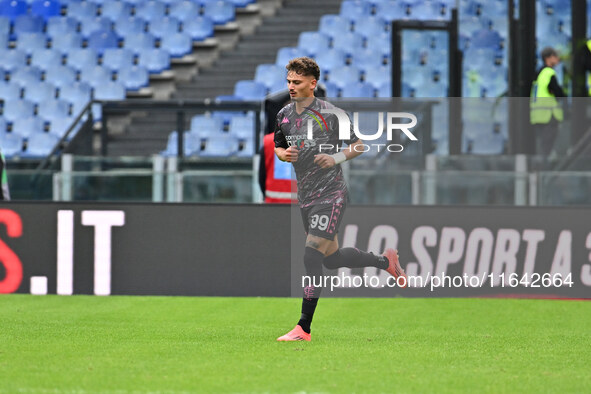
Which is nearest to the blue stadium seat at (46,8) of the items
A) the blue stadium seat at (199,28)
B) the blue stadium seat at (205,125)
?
the blue stadium seat at (199,28)

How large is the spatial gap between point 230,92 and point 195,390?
12984 mm

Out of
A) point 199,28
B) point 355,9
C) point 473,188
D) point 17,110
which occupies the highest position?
point 355,9

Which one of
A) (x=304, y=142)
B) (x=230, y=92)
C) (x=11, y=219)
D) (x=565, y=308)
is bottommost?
(x=565, y=308)

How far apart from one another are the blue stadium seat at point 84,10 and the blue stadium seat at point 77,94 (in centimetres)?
227

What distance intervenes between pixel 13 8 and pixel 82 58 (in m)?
2.54

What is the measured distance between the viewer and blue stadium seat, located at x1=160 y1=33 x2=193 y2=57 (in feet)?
59.9

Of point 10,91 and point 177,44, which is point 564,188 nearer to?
point 177,44

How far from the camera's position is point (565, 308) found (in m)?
8.98

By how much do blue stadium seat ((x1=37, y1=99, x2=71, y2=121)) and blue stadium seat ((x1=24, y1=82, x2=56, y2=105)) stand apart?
1.28 ft

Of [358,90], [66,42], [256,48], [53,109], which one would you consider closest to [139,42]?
[66,42]

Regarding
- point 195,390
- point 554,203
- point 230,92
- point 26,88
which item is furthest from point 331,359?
point 26,88

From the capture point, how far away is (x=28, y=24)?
749 inches

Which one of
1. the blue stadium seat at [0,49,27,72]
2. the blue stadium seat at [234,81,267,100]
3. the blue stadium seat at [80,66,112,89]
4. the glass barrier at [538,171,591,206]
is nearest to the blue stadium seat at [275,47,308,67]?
the blue stadium seat at [234,81,267,100]

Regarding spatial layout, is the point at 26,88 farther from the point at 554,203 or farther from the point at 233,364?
A: the point at 233,364
